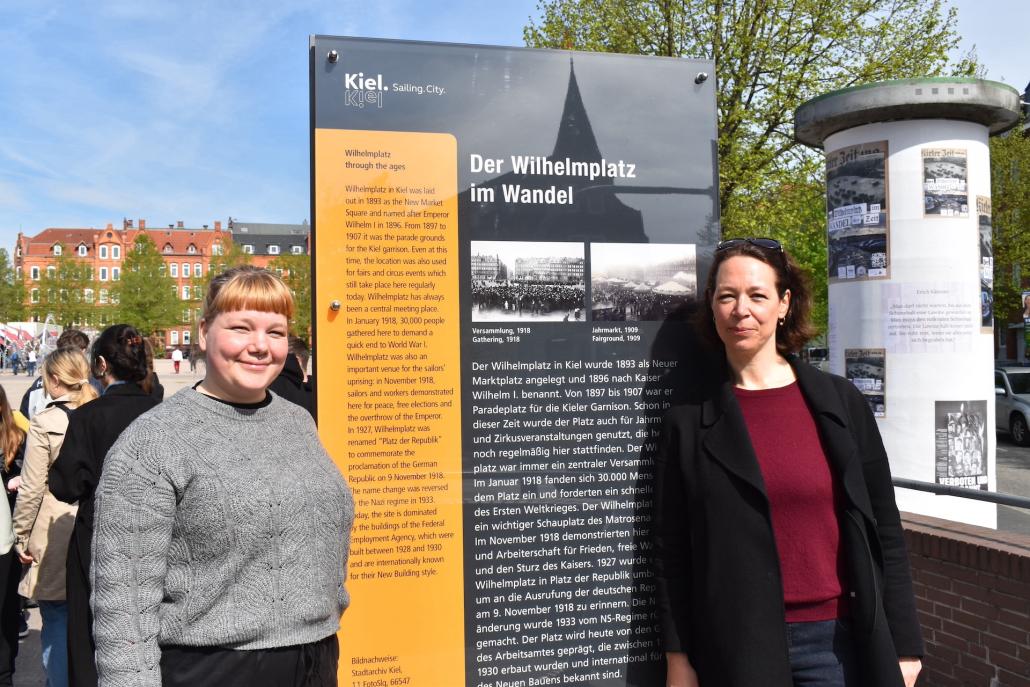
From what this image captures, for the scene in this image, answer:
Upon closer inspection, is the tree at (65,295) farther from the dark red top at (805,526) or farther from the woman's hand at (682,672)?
the dark red top at (805,526)

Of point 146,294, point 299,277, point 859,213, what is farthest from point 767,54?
point 146,294

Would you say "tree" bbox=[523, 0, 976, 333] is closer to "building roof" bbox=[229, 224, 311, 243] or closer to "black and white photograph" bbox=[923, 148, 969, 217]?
"black and white photograph" bbox=[923, 148, 969, 217]

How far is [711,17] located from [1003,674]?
542 inches

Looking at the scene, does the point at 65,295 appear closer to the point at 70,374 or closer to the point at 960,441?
the point at 70,374

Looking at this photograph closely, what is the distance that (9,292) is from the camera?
55188 millimetres

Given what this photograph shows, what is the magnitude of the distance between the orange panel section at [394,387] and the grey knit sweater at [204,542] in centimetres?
50

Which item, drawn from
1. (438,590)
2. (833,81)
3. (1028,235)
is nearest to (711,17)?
(833,81)

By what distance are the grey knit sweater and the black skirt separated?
31mm

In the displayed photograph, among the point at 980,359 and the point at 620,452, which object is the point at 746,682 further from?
the point at 980,359

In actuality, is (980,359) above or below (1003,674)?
above

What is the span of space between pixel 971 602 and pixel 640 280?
272 centimetres

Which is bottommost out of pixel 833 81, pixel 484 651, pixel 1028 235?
pixel 484 651

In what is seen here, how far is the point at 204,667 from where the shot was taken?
199 centimetres

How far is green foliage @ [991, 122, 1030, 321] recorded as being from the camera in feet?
73.6
